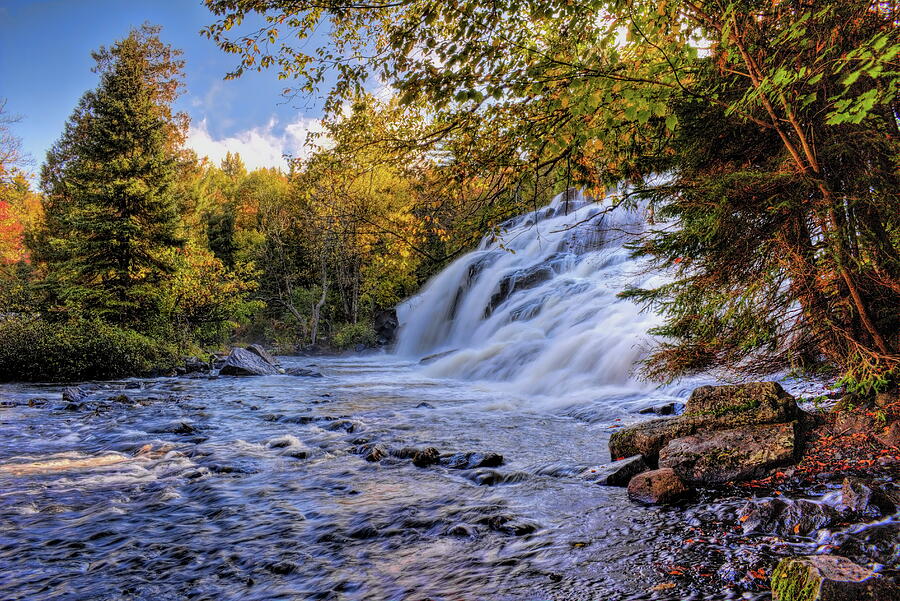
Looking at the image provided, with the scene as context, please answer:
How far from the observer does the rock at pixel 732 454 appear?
13.9 ft

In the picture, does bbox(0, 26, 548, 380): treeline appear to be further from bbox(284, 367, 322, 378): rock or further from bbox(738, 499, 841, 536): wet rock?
bbox(284, 367, 322, 378): rock

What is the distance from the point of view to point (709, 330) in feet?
17.5

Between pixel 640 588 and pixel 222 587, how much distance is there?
2.75 metres

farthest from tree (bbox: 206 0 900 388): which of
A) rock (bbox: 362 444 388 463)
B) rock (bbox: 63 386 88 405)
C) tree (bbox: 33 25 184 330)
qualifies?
tree (bbox: 33 25 184 330)

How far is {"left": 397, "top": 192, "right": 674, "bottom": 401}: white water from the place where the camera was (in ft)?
38.6

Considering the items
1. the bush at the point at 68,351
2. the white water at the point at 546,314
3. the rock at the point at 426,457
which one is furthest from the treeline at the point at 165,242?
the rock at the point at 426,457

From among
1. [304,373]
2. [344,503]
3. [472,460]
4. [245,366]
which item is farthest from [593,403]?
[245,366]

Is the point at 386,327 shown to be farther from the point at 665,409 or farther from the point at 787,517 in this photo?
the point at 787,517

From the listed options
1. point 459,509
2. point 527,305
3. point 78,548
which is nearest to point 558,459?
point 459,509

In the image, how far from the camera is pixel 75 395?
11570mm

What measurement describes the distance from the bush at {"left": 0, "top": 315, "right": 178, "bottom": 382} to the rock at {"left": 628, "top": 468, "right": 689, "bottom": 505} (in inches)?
647

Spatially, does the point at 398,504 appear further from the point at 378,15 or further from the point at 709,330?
the point at 378,15

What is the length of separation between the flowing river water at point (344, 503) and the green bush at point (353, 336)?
1547 cm

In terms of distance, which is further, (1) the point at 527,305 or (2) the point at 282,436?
(1) the point at 527,305
